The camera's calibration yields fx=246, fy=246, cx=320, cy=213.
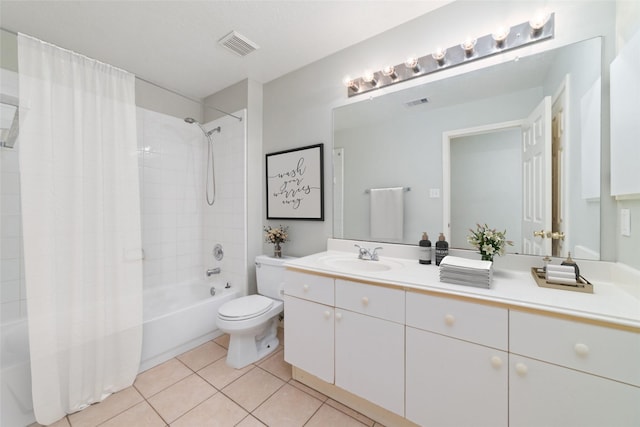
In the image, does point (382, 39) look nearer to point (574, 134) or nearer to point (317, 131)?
point (317, 131)

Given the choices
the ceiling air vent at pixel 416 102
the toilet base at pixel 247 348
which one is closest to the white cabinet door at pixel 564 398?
the ceiling air vent at pixel 416 102

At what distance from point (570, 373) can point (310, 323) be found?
1.15 m

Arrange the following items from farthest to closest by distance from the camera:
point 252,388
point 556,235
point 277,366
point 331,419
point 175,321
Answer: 1. point 175,321
2. point 277,366
3. point 252,388
4. point 331,419
5. point 556,235

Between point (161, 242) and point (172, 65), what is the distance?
5.57ft

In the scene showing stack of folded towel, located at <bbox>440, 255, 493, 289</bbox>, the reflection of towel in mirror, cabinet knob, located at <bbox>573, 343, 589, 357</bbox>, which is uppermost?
the reflection of towel in mirror

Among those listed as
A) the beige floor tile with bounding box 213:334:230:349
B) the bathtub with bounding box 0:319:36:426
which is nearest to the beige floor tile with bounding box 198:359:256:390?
the beige floor tile with bounding box 213:334:230:349

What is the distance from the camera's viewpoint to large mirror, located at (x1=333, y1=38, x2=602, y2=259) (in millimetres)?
1229

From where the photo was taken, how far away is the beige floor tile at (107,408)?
136 cm

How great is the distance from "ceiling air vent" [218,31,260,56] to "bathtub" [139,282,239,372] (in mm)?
2116

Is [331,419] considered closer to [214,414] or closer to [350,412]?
[350,412]

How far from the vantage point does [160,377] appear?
67.7 inches

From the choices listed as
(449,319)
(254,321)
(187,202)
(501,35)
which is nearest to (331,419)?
(254,321)

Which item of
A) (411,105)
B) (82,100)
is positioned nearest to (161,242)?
(82,100)

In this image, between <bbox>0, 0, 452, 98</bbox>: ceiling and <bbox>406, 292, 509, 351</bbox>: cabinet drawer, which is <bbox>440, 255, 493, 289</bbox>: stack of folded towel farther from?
<bbox>0, 0, 452, 98</bbox>: ceiling
